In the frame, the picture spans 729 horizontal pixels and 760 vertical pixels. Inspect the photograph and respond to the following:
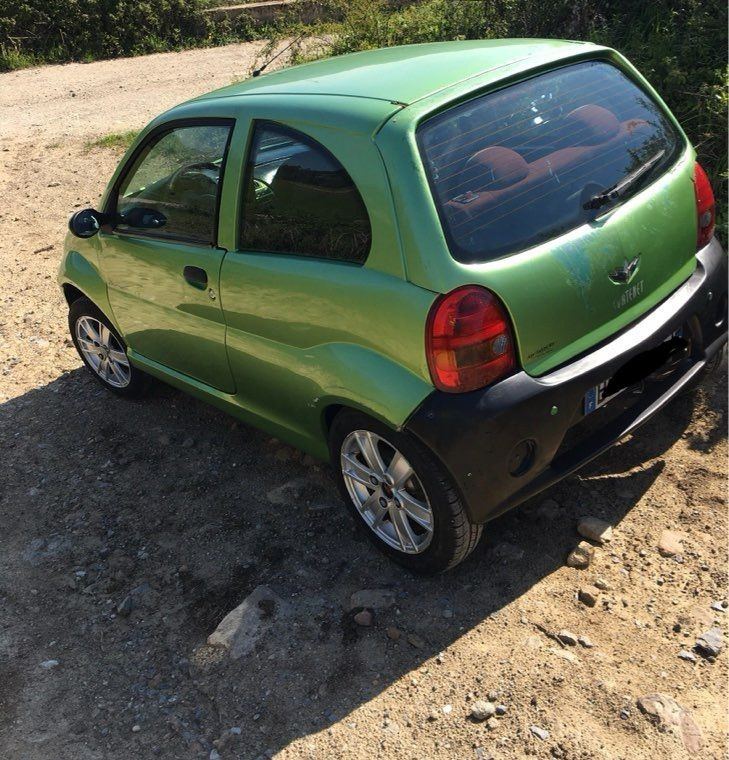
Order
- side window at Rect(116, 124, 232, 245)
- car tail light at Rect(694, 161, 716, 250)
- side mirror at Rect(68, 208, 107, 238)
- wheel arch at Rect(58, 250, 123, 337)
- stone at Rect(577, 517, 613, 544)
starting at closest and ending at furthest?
stone at Rect(577, 517, 613, 544)
car tail light at Rect(694, 161, 716, 250)
side window at Rect(116, 124, 232, 245)
side mirror at Rect(68, 208, 107, 238)
wheel arch at Rect(58, 250, 123, 337)

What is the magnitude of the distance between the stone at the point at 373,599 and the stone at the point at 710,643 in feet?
3.70

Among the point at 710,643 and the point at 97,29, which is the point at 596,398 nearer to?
the point at 710,643

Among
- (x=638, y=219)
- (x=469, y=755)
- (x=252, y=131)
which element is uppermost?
(x=252, y=131)

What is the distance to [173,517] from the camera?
13.4 feet

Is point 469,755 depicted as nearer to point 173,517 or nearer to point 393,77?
point 173,517

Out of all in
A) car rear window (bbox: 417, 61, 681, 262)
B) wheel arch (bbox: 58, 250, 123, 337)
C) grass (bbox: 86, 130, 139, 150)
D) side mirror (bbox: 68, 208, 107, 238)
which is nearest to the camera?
car rear window (bbox: 417, 61, 681, 262)

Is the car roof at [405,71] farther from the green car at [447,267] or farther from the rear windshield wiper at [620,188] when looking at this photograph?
the rear windshield wiper at [620,188]

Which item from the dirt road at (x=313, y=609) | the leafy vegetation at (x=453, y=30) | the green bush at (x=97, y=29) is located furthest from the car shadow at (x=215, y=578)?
the green bush at (x=97, y=29)

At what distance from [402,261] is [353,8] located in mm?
7544

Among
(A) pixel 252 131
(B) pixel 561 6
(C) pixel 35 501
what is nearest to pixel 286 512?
(C) pixel 35 501

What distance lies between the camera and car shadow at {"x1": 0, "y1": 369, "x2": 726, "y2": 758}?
3039 mm

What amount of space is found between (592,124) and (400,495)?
5.39 feet

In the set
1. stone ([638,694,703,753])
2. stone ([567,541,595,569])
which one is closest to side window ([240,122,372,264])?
stone ([567,541,595,569])

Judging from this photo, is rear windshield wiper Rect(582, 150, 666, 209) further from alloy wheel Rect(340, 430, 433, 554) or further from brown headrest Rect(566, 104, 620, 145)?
alloy wheel Rect(340, 430, 433, 554)
